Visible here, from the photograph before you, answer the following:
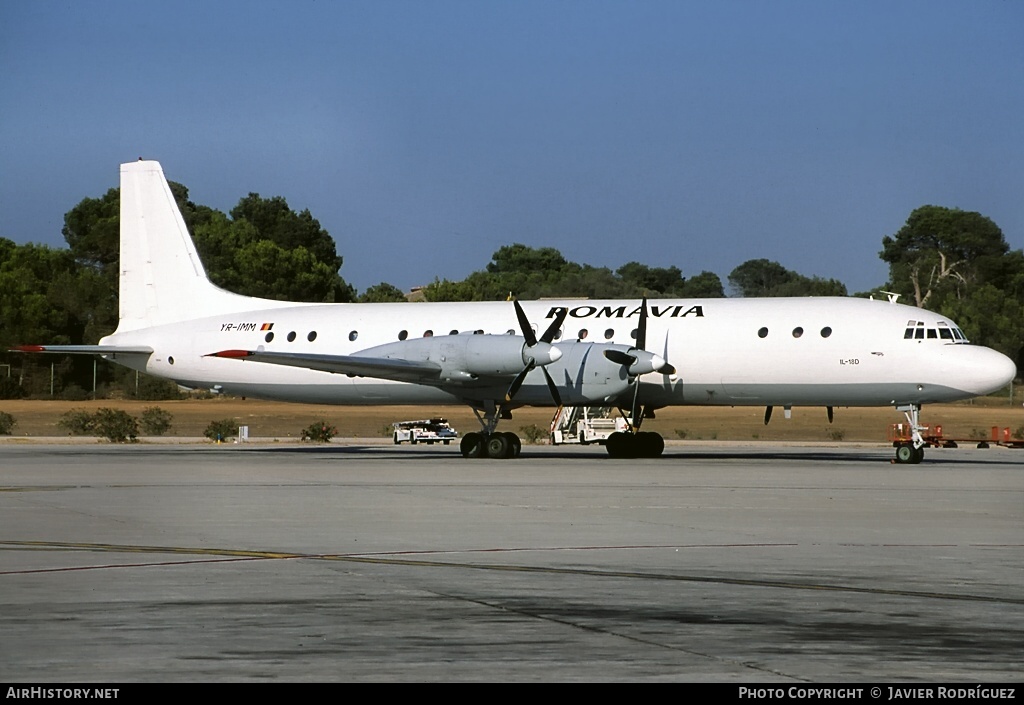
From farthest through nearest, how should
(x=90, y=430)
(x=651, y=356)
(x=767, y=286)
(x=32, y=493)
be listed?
(x=767, y=286), (x=90, y=430), (x=651, y=356), (x=32, y=493)

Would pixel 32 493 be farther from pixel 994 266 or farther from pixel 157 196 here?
pixel 994 266

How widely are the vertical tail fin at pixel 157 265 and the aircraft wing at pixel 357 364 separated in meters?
7.27

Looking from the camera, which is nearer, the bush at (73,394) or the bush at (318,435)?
the bush at (318,435)

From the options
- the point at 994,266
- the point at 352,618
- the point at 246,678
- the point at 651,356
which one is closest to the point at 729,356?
the point at 651,356

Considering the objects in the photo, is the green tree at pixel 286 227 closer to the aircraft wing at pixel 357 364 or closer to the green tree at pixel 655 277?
the green tree at pixel 655 277

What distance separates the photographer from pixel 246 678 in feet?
26.2

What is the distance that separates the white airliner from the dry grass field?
60.2 ft

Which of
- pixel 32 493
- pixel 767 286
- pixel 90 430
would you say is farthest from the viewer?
pixel 767 286

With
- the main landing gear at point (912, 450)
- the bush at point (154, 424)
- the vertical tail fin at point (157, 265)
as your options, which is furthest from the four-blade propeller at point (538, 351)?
the bush at point (154, 424)

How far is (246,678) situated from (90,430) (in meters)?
51.6

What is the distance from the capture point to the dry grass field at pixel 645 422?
60.6 meters

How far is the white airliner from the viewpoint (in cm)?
3409

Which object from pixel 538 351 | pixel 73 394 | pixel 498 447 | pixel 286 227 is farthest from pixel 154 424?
pixel 286 227

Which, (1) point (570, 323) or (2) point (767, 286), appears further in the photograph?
(2) point (767, 286)
